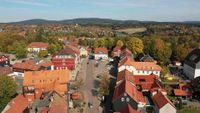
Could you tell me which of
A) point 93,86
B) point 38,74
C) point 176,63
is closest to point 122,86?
point 93,86

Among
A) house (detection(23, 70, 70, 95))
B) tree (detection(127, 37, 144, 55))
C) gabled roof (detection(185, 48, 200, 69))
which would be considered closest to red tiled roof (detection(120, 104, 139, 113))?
house (detection(23, 70, 70, 95))

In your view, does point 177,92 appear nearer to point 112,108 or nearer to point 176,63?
point 112,108

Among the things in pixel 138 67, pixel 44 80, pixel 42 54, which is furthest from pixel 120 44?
pixel 44 80

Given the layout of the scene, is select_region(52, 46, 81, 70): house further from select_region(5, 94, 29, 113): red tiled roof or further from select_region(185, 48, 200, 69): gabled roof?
select_region(185, 48, 200, 69): gabled roof

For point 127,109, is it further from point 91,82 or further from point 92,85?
point 91,82

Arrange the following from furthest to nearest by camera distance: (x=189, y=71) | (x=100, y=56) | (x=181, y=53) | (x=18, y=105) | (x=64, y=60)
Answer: (x=100, y=56)
(x=181, y=53)
(x=64, y=60)
(x=189, y=71)
(x=18, y=105)

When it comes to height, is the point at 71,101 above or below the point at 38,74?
below
